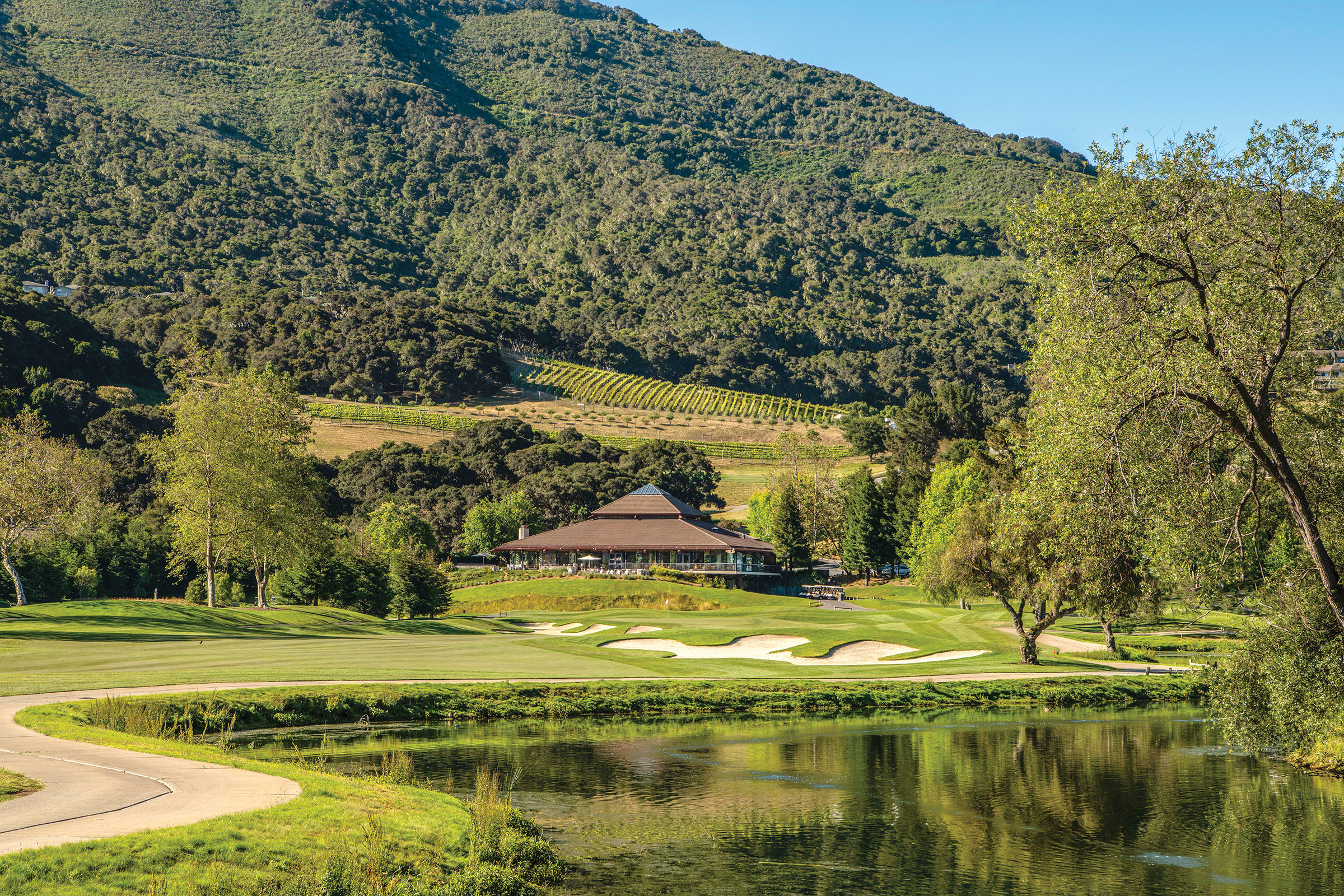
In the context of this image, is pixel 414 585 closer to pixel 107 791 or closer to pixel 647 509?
pixel 647 509

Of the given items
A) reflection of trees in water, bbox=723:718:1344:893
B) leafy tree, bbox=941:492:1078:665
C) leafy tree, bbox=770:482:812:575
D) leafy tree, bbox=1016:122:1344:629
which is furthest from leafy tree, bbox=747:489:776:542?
leafy tree, bbox=1016:122:1344:629

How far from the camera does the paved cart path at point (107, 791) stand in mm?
11875

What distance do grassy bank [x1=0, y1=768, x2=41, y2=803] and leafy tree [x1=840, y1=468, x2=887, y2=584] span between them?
3052 inches

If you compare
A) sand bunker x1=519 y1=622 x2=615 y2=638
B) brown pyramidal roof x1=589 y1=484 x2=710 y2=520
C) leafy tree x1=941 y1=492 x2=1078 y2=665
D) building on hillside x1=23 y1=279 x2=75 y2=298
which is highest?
building on hillside x1=23 y1=279 x2=75 y2=298

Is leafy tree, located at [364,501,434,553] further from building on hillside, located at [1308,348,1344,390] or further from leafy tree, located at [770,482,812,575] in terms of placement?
building on hillside, located at [1308,348,1344,390]

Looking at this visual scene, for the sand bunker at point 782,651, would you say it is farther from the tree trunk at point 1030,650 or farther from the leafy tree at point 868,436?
the leafy tree at point 868,436

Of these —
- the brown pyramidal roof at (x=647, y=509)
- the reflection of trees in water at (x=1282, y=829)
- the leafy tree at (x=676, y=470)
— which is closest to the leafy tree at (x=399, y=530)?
the brown pyramidal roof at (x=647, y=509)

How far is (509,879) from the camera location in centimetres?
1362

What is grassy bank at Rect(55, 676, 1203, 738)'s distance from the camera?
24.2 meters

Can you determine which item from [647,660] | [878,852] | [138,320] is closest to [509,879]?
[878,852]

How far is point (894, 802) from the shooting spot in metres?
20.1

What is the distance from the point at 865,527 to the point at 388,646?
53.9 meters

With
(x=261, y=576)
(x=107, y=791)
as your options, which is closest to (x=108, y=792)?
(x=107, y=791)

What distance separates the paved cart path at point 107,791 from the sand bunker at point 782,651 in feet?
91.0
